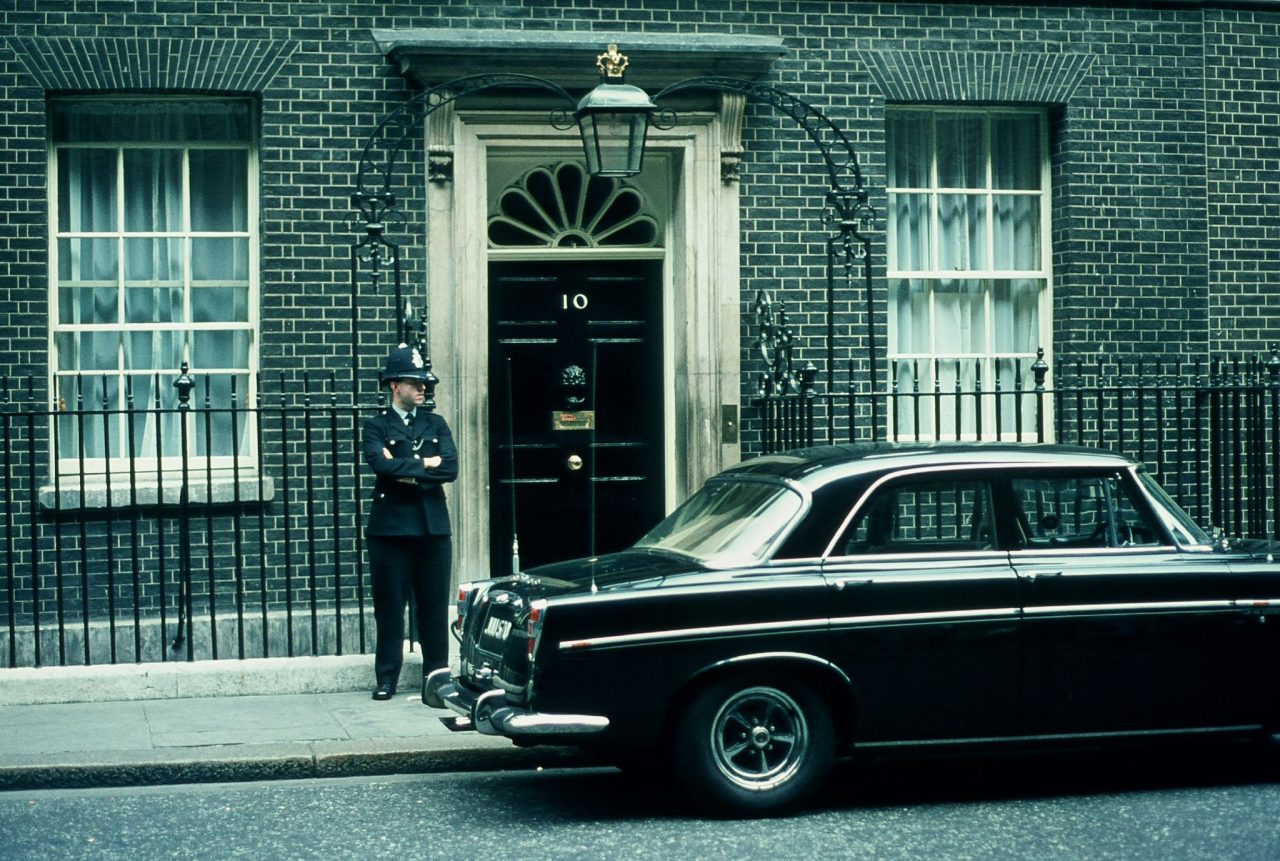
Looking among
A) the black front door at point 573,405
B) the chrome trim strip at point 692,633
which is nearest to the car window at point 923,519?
the chrome trim strip at point 692,633

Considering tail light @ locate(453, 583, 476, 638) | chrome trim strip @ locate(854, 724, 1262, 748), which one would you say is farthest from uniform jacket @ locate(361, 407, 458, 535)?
chrome trim strip @ locate(854, 724, 1262, 748)

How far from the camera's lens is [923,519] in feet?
25.2

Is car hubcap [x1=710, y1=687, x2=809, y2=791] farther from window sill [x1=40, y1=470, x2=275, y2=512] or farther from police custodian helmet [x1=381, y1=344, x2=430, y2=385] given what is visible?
window sill [x1=40, y1=470, x2=275, y2=512]

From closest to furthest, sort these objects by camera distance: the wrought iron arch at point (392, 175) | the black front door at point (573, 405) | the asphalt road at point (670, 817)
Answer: the asphalt road at point (670, 817) < the wrought iron arch at point (392, 175) < the black front door at point (573, 405)

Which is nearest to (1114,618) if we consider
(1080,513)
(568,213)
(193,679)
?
(1080,513)

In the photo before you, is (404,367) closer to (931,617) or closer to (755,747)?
(755,747)

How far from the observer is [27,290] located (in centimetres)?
1128

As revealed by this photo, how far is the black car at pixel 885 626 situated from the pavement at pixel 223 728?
67cm

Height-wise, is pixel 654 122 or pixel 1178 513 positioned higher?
pixel 654 122

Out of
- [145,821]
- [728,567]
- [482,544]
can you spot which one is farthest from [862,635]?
[482,544]

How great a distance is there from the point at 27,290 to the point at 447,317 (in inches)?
99.9

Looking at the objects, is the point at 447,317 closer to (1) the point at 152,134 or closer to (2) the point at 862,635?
(1) the point at 152,134

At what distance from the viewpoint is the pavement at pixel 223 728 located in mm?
8172

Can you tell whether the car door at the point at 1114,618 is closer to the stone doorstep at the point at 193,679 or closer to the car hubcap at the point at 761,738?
the car hubcap at the point at 761,738
